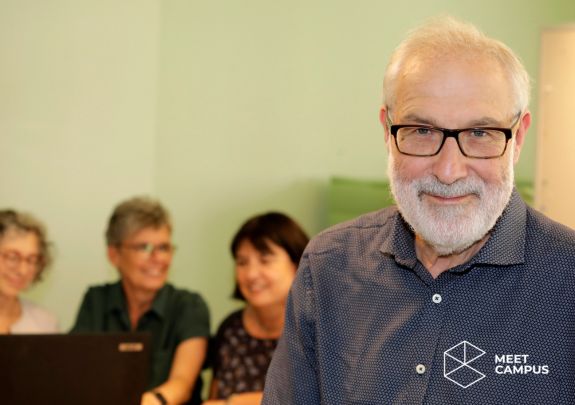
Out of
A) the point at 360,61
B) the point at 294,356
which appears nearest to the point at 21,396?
the point at 294,356

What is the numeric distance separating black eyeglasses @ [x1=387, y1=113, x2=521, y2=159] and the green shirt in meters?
1.92

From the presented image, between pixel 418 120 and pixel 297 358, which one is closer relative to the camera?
pixel 418 120

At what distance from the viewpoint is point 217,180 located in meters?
4.73

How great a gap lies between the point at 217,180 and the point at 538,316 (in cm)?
328

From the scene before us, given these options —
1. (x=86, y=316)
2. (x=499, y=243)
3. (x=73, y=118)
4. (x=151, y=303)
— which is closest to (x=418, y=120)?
(x=499, y=243)

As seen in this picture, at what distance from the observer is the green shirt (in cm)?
337

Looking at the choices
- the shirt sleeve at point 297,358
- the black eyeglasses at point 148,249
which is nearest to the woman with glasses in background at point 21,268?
the black eyeglasses at point 148,249

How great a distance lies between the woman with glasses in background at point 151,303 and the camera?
3352mm

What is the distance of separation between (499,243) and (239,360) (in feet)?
5.83

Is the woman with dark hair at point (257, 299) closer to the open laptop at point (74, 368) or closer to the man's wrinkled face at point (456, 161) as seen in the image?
the open laptop at point (74, 368)

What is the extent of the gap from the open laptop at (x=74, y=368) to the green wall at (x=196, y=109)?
6.58ft

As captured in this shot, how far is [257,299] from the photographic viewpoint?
10.7ft

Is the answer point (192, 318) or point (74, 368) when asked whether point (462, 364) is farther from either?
point (192, 318)

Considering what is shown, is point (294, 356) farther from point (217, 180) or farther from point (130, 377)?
point (217, 180)
